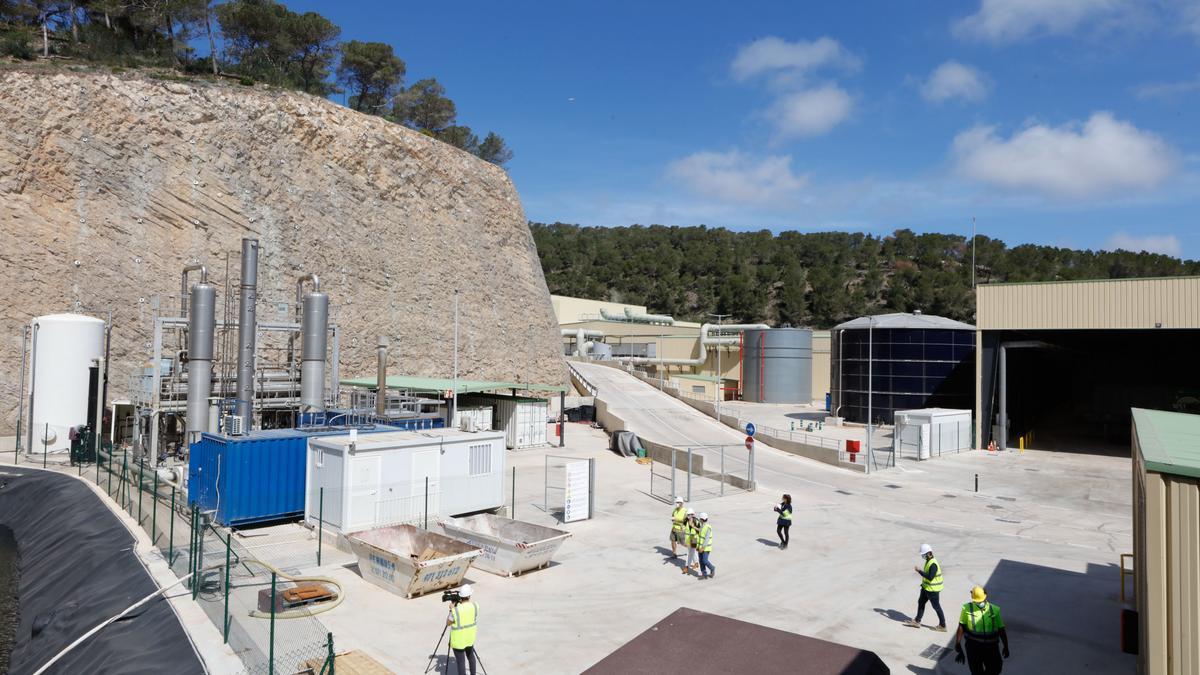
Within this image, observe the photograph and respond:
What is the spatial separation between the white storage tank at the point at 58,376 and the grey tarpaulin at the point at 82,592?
7.83 m

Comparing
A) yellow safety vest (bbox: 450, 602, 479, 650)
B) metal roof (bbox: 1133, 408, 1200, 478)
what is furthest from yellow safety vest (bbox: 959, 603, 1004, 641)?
yellow safety vest (bbox: 450, 602, 479, 650)

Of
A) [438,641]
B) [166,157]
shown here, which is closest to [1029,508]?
[438,641]

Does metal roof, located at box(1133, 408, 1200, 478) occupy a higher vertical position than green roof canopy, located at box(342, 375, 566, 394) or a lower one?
higher

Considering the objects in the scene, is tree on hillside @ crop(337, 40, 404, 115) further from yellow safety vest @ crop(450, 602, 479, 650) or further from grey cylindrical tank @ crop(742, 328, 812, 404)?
yellow safety vest @ crop(450, 602, 479, 650)

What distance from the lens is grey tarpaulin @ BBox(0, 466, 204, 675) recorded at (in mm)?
12195

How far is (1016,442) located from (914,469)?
566 inches

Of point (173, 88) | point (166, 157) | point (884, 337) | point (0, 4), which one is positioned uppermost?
point (0, 4)

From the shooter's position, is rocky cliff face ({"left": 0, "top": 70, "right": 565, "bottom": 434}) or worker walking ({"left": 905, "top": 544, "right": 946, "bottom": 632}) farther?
rocky cliff face ({"left": 0, "top": 70, "right": 565, "bottom": 434})

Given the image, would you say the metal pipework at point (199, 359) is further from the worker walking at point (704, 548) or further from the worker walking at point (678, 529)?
the worker walking at point (704, 548)

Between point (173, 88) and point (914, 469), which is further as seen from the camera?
point (173, 88)

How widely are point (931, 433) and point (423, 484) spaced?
29363 millimetres

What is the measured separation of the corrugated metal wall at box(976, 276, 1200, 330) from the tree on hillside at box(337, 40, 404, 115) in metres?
56.2

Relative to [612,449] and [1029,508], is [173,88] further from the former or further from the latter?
[1029,508]

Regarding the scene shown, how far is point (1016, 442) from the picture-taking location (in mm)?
44844
